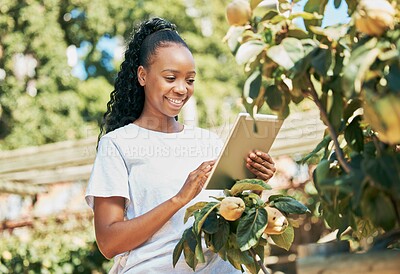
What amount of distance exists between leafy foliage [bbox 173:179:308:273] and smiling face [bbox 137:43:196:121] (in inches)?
18.0

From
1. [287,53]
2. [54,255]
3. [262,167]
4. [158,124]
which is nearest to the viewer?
[287,53]

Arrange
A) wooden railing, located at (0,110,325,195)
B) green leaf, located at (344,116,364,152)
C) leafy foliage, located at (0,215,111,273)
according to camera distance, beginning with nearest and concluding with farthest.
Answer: green leaf, located at (344,116,364,152), leafy foliage, located at (0,215,111,273), wooden railing, located at (0,110,325,195)

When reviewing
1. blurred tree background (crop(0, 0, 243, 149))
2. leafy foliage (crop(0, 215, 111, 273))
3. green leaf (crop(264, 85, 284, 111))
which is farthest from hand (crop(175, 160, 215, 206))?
blurred tree background (crop(0, 0, 243, 149))

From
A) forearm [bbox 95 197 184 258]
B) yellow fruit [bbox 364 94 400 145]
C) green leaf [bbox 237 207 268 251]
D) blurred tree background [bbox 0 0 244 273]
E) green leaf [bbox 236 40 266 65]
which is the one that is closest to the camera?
yellow fruit [bbox 364 94 400 145]

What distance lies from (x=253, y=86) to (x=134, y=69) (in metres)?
1.13

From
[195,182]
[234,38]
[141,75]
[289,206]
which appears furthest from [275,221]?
[141,75]

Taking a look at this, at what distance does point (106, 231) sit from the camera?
6.32ft

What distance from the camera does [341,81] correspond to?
3.88 feet

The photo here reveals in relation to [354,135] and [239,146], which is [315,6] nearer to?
[354,135]

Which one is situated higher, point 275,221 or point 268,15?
point 268,15

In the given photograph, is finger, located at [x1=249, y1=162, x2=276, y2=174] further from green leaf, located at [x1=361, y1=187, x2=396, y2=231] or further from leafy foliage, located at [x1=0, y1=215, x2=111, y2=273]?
leafy foliage, located at [x1=0, y1=215, x2=111, y2=273]

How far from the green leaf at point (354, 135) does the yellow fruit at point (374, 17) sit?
26cm

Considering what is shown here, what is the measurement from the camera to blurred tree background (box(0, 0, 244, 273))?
41.3ft

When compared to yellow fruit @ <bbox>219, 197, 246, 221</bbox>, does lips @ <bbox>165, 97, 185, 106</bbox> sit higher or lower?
lower
